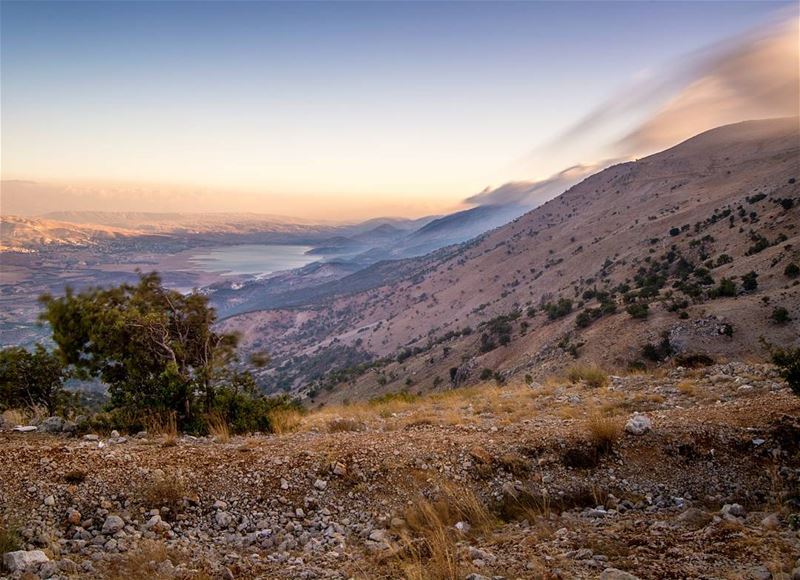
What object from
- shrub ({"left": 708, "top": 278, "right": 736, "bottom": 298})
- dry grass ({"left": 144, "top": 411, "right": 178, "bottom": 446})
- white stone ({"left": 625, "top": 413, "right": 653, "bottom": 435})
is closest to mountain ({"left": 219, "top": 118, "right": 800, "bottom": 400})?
shrub ({"left": 708, "top": 278, "right": 736, "bottom": 298})

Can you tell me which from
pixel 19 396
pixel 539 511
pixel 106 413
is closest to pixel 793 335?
pixel 539 511

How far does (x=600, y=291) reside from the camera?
44281 millimetres

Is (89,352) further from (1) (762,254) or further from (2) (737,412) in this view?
(1) (762,254)

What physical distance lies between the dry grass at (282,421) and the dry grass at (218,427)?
2.95 feet

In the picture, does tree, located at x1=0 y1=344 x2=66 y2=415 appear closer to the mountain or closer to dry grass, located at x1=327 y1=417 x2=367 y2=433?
dry grass, located at x1=327 y1=417 x2=367 y2=433

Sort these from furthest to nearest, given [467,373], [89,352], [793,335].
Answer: [467,373]
[793,335]
[89,352]

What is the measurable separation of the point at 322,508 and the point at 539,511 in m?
2.81

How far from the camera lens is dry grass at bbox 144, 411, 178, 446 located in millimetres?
8055

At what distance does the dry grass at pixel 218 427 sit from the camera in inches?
316

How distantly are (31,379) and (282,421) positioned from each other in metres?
7.98

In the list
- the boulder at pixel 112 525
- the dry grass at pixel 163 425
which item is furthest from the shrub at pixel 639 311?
the boulder at pixel 112 525

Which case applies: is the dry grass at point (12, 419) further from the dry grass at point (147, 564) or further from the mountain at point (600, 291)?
the mountain at point (600, 291)

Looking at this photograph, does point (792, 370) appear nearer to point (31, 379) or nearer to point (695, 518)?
point (695, 518)

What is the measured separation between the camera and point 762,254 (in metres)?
28.2
